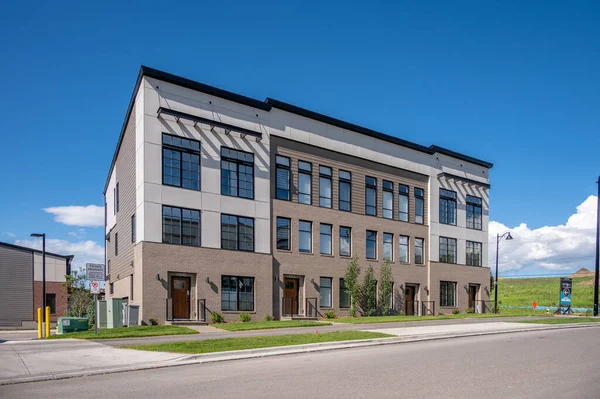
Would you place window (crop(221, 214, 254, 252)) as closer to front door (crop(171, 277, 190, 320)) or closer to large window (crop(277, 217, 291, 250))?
large window (crop(277, 217, 291, 250))

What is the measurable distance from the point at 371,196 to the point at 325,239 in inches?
196

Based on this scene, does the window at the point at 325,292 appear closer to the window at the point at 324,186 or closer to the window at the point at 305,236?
the window at the point at 305,236

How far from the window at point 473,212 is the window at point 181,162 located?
80.2 ft

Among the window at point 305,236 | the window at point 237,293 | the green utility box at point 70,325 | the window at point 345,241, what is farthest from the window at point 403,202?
the green utility box at point 70,325

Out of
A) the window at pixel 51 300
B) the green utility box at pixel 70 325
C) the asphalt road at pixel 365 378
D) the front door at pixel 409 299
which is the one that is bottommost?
the window at pixel 51 300

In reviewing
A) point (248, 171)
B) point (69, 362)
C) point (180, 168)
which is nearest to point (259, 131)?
point (248, 171)

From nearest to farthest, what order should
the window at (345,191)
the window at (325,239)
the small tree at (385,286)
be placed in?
1. the window at (325,239)
2. the window at (345,191)
3. the small tree at (385,286)

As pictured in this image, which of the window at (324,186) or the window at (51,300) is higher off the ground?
the window at (324,186)

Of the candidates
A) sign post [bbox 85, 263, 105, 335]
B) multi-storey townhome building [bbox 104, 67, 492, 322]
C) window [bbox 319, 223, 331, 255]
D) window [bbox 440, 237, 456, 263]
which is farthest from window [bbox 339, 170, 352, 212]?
sign post [bbox 85, 263, 105, 335]

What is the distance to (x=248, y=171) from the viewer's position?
1216 inches

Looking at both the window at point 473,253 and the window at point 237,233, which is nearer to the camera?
the window at point 237,233

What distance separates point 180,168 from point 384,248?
15.7m

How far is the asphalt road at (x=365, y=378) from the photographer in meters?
9.91

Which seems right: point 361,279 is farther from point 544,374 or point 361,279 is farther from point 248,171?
point 544,374
